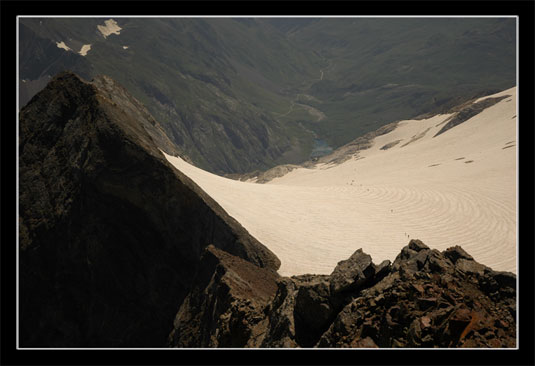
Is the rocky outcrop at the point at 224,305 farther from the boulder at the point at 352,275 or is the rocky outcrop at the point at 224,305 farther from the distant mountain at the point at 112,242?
the boulder at the point at 352,275

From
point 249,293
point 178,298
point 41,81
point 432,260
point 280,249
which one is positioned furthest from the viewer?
point 41,81

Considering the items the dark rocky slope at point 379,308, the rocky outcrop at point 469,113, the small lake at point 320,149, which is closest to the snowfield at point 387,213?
the dark rocky slope at point 379,308

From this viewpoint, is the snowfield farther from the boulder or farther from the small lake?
the small lake

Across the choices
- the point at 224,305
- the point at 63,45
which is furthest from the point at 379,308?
the point at 63,45

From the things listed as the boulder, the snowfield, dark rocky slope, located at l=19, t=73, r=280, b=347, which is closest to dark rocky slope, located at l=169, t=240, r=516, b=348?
the boulder

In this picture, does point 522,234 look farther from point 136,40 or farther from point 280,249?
point 136,40

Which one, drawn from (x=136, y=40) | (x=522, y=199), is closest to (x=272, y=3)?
(x=522, y=199)
